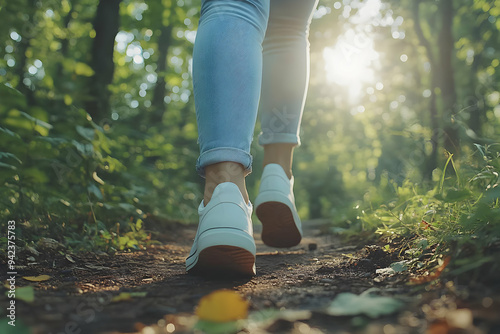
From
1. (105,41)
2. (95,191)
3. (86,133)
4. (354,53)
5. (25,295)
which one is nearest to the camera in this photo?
(25,295)

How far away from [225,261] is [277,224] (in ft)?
1.86

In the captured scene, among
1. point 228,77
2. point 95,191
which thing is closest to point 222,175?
point 228,77

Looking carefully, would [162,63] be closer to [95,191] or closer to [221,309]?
[95,191]

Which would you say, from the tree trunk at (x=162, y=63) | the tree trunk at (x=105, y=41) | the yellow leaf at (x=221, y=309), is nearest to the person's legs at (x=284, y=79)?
the yellow leaf at (x=221, y=309)

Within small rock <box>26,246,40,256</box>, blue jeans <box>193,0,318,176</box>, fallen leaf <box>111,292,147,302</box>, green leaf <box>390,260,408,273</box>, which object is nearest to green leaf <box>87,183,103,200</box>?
small rock <box>26,246,40,256</box>

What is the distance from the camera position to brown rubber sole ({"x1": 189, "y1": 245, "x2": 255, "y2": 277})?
1.13m

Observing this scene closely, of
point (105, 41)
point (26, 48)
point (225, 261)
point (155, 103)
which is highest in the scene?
point (155, 103)

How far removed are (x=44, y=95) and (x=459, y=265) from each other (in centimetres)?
376

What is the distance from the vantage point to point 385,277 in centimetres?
107

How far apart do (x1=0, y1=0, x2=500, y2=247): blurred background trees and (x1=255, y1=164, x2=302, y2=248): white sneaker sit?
685 mm

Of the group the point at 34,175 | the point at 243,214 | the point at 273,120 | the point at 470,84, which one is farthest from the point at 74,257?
the point at 470,84

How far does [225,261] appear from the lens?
1.16 m

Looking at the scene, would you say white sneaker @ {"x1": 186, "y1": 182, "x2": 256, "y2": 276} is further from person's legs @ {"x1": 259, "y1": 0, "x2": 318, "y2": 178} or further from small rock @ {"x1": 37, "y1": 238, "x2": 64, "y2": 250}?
small rock @ {"x1": 37, "y1": 238, "x2": 64, "y2": 250}

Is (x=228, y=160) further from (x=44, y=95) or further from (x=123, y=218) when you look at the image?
(x=44, y=95)
